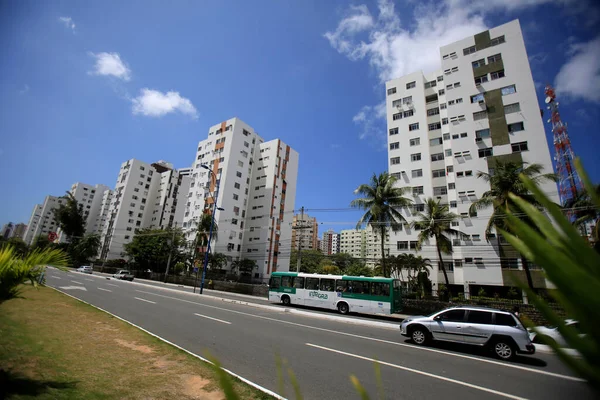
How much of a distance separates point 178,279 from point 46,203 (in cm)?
11685

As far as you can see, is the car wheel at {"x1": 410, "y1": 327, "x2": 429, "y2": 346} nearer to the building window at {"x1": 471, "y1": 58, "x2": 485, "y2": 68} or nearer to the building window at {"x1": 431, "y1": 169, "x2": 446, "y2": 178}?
the building window at {"x1": 431, "y1": 169, "x2": 446, "y2": 178}

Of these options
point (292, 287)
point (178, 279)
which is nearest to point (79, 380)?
point (292, 287)

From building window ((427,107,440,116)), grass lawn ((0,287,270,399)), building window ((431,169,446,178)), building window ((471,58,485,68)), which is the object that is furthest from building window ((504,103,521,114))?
grass lawn ((0,287,270,399))

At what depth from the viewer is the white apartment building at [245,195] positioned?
53.5 metres

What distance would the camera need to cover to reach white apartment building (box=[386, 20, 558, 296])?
2897 cm

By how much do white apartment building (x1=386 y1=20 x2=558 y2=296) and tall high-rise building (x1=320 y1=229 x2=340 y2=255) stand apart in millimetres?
118110

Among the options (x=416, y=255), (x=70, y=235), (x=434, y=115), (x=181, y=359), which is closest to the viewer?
(x=181, y=359)

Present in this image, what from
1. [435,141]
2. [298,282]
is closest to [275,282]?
[298,282]

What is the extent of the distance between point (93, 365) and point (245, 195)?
2107 inches

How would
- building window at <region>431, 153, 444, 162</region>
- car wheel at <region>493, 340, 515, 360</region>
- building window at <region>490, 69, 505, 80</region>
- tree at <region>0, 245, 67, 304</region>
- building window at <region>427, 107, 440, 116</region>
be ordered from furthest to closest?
building window at <region>427, 107, 440, 116</region> → building window at <region>431, 153, 444, 162</region> → building window at <region>490, 69, 505, 80</region> → car wheel at <region>493, 340, 515, 360</region> → tree at <region>0, 245, 67, 304</region>

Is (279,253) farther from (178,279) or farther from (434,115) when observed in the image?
(434,115)

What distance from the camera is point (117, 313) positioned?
12.4 meters

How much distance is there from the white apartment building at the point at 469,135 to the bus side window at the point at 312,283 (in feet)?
57.8

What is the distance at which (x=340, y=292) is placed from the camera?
1941cm
